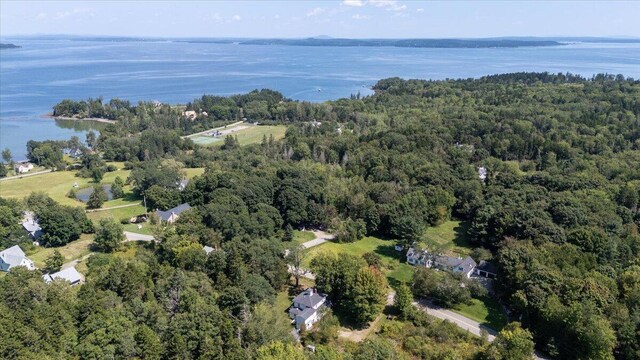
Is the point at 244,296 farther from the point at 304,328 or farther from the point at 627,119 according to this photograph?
the point at 627,119

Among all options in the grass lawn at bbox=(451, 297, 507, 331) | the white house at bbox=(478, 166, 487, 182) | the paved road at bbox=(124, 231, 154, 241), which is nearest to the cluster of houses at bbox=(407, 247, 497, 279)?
the grass lawn at bbox=(451, 297, 507, 331)

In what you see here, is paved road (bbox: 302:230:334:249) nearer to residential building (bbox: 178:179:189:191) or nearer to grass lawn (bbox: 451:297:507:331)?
grass lawn (bbox: 451:297:507:331)

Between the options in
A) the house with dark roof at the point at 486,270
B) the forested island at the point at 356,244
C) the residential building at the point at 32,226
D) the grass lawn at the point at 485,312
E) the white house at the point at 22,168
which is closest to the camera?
the forested island at the point at 356,244

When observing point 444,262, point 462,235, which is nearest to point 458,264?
point 444,262

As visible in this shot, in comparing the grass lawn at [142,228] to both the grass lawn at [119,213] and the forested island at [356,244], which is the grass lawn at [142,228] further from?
the grass lawn at [119,213]

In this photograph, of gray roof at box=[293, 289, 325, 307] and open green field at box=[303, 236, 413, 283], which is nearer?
gray roof at box=[293, 289, 325, 307]

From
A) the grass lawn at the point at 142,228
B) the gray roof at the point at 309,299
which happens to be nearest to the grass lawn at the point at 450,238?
the gray roof at the point at 309,299
